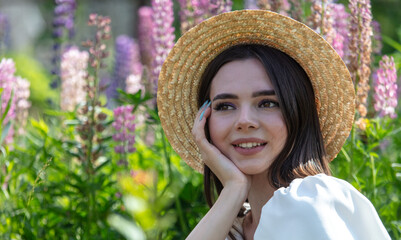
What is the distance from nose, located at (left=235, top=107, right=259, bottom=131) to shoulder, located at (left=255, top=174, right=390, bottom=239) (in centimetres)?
36

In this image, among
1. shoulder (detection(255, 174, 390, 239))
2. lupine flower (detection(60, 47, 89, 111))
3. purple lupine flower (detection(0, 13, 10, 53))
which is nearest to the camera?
shoulder (detection(255, 174, 390, 239))

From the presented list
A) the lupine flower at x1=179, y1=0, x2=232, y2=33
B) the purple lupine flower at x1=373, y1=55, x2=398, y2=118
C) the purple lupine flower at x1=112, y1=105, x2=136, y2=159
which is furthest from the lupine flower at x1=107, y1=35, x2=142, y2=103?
the purple lupine flower at x1=373, y1=55, x2=398, y2=118

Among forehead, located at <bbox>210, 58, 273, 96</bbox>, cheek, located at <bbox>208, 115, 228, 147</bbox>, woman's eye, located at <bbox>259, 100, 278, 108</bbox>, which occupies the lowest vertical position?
cheek, located at <bbox>208, 115, 228, 147</bbox>

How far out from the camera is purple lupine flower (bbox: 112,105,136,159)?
390 centimetres

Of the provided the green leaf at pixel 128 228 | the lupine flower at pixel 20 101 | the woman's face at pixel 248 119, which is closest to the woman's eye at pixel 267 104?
the woman's face at pixel 248 119

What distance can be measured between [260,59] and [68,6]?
3.59m

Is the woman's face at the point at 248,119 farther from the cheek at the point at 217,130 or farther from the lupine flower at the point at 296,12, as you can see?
the lupine flower at the point at 296,12

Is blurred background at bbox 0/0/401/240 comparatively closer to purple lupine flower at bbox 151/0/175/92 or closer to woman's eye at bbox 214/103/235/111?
purple lupine flower at bbox 151/0/175/92

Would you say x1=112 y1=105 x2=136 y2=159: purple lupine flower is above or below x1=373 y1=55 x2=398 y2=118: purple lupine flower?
below

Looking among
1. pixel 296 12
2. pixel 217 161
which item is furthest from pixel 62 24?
pixel 217 161

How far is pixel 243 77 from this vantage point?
104 inches

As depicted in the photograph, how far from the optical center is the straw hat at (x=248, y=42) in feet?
8.93

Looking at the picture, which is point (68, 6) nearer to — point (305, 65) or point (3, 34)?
point (3, 34)

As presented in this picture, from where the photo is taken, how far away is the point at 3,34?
7430mm
